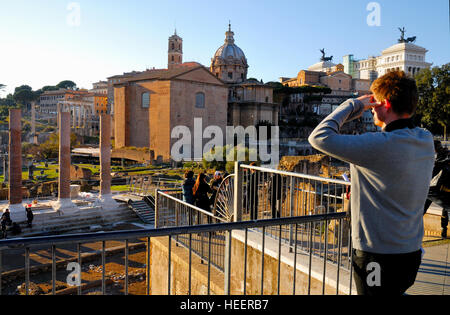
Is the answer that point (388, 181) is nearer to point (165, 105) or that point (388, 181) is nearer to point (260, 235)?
point (260, 235)

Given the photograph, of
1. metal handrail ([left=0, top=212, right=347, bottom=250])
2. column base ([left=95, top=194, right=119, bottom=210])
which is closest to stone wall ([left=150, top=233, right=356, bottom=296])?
metal handrail ([left=0, top=212, right=347, bottom=250])

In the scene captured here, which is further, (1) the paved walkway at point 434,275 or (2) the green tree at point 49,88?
(2) the green tree at point 49,88

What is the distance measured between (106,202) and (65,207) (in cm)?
201

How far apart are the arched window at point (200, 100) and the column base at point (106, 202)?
27366 millimetres

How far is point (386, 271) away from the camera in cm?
193

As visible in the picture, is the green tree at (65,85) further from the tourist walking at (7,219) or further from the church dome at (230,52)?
the tourist walking at (7,219)

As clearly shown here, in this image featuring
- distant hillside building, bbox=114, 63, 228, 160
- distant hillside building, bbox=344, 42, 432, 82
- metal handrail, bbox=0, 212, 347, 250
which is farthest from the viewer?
distant hillside building, bbox=344, 42, 432, 82

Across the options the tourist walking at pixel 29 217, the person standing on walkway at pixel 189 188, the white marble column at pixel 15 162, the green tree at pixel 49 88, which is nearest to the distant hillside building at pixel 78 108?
the green tree at pixel 49 88

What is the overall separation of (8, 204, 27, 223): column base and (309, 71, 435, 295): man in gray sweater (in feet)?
52.7

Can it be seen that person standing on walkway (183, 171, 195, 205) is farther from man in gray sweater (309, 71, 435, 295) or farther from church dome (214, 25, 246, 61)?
church dome (214, 25, 246, 61)

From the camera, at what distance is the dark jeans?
6.32ft

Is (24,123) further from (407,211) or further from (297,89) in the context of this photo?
(407,211)

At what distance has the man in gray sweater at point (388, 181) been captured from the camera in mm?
1855
